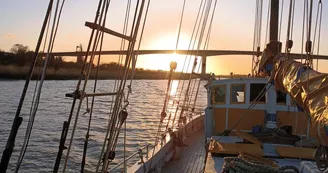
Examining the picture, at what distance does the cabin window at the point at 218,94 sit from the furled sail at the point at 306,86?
13.2 ft

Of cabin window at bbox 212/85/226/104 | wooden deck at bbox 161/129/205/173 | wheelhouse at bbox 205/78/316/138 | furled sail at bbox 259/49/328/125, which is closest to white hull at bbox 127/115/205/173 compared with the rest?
wooden deck at bbox 161/129/205/173

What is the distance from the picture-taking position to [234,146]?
17.9ft

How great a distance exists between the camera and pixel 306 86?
2.90m

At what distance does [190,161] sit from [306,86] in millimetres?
5357

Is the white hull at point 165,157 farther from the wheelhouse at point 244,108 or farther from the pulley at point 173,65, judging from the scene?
the pulley at point 173,65

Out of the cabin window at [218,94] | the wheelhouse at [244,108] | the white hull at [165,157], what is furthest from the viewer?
the cabin window at [218,94]

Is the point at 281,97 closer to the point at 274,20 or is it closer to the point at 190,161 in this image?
the point at 274,20

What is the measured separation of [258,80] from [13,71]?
2631 inches

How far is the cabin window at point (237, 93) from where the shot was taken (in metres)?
8.17

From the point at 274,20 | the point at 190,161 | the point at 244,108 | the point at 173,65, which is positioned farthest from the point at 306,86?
the point at 173,65

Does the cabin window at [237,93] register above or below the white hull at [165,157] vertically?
above

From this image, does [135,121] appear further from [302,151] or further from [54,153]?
[302,151]

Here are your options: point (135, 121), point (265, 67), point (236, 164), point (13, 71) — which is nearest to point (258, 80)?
point (265, 67)

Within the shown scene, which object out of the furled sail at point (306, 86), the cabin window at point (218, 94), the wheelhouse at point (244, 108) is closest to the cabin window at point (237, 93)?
the wheelhouse at point (244, 108)
